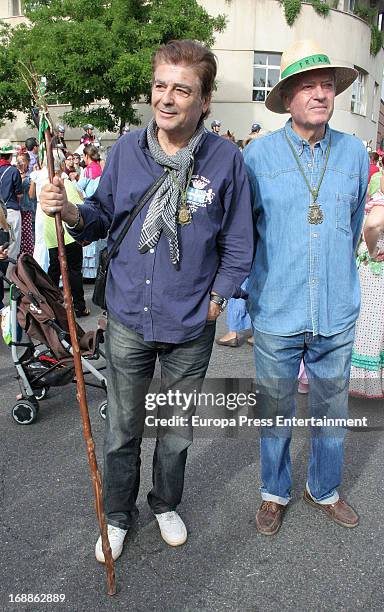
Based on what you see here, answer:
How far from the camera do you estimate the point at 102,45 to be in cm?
1770

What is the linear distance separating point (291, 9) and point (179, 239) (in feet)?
83.6

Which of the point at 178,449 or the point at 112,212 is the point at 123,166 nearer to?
the point at 112,212

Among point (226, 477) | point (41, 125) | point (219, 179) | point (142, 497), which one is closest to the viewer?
point (41, 125)

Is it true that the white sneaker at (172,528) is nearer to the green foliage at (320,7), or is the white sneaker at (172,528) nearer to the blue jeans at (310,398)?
the blue jeans at (310,398)

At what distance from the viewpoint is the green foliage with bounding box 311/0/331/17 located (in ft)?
78.9

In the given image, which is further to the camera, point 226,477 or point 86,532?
point 226,477

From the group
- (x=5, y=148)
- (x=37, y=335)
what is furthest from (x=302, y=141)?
(x=5, y=148)

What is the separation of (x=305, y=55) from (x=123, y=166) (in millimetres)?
885

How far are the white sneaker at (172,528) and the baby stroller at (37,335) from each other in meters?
1.28

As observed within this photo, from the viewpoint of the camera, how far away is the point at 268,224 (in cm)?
236

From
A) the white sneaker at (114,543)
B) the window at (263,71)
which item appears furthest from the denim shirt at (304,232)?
the window at (263,71)

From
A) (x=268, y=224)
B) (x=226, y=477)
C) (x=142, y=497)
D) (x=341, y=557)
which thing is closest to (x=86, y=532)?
(x=142, y=497)

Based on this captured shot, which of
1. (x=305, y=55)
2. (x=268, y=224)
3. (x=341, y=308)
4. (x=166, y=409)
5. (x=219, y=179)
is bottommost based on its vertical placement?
(x=166, y=409)

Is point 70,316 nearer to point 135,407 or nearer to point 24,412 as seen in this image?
point 135,407
